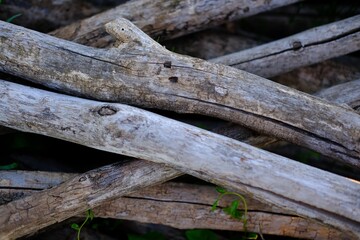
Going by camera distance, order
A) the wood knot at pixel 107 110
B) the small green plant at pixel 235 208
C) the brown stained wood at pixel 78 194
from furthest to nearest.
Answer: the small green plant at pixel 235 208, the brown stained wood at pixel 78 194, the wood knot at pixel 107 110

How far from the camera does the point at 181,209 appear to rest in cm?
242

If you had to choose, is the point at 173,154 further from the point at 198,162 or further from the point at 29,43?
the point at 29,43

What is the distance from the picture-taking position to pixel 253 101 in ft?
6.98

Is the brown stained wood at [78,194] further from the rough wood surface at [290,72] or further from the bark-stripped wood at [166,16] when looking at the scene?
the rough wood surface at [290,72]

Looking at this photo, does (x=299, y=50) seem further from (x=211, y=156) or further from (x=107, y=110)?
(x=107, y=110)

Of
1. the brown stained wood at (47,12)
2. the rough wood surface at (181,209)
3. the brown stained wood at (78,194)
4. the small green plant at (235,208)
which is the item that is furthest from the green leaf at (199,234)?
the brown stained wood at (47,12)

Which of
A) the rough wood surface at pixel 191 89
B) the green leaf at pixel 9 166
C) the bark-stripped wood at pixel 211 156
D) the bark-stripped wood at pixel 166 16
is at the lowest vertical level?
the green leaf at pixel 9 166

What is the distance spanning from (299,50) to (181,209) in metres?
1.02

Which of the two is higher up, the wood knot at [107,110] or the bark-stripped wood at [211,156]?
the wood knot at [107,110]

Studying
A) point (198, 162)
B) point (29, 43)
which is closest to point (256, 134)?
point (198, 162)

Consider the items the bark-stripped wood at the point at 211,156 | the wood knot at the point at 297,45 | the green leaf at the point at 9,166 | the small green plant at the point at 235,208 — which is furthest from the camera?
the wood knot at the point at 297,45

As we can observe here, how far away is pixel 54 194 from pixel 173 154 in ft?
1.99

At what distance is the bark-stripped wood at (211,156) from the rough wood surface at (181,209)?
0.39 metres

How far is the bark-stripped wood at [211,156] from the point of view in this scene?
195cm
